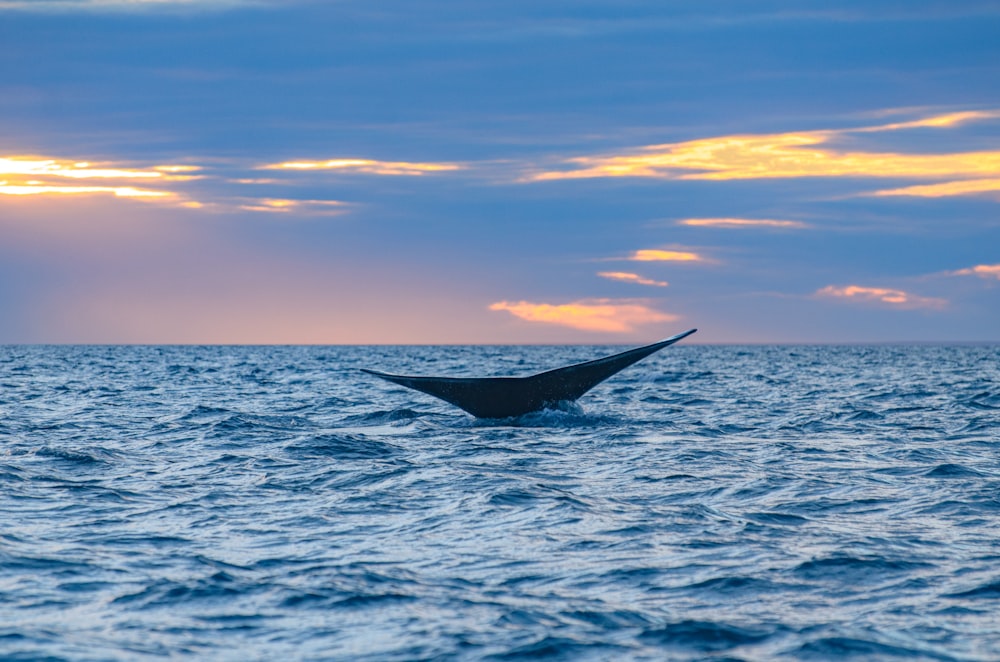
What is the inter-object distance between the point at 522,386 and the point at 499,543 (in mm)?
14901

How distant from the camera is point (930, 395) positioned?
4609 centimetres

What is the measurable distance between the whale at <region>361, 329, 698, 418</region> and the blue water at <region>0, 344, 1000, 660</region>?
3.46 feet

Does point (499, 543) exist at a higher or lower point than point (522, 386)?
lower

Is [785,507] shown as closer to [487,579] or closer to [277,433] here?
[487,579]

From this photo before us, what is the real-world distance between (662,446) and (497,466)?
5092mm

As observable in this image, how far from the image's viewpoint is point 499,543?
14.1 metres

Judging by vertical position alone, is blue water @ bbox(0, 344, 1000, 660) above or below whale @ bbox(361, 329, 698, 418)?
below

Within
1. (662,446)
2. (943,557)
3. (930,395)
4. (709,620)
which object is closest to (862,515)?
(943,557)

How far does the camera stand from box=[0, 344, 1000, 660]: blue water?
397 inches

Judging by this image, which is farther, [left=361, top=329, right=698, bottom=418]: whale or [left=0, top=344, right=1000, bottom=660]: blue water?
[left=361, top=329, right=698, bottom=418]: whale

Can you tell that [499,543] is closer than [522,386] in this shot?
Yes

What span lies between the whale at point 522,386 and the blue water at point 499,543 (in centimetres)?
105

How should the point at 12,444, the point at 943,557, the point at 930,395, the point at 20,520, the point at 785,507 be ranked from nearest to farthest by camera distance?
1. the point at 943,557
2. the point at 20,520
3. the point at 785,507
4. the point at 12,444
5. the point at 930,395

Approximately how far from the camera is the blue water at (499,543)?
10086 millimetres
